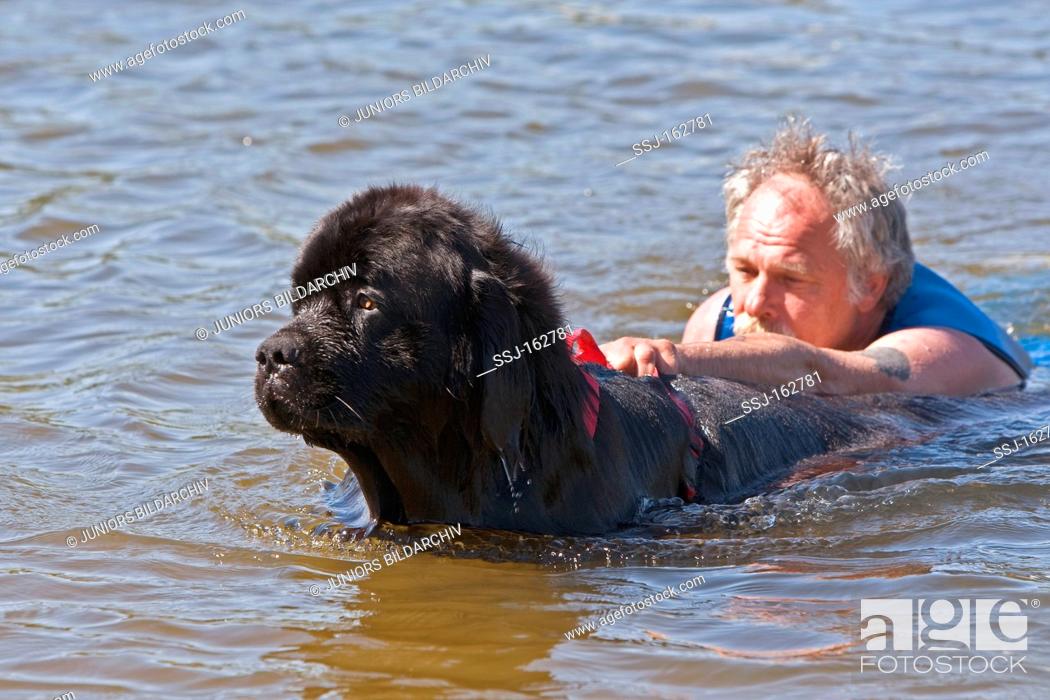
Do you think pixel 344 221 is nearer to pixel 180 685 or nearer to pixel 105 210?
pixel 180 685

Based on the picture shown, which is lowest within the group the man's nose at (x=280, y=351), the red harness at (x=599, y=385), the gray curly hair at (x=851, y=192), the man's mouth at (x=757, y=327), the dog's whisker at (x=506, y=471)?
the dog's whisker at (x=506, y=471)

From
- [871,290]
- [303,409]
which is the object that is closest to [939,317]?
[871,290]

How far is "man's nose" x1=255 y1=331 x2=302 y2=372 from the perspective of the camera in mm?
4707

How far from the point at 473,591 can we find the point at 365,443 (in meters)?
0.60

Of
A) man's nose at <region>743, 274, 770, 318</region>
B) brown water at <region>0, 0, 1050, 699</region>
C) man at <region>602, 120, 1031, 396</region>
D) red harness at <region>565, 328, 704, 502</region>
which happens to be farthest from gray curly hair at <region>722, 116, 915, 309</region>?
red harness at <region>565, 328, 704, 502</region>

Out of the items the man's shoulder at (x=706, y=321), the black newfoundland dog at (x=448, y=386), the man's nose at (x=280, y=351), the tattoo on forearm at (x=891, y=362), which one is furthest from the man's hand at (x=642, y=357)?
the man's nose at (x=280, y=351)

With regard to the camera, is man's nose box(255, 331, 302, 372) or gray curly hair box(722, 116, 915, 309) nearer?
man's nose box(255, 331, 302, 372)

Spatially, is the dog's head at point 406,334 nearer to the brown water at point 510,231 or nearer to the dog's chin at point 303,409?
the dog's chin at point 303,409

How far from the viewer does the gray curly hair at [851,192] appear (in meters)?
7.02

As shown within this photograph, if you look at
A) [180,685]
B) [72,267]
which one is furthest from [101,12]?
[180,685]

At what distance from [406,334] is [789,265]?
8.99 ft

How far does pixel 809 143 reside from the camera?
7332mm

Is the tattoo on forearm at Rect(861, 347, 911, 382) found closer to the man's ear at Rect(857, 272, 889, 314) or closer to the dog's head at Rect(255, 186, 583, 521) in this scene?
the man's ear at Rect(857, 272, 889, 314)

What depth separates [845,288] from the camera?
711 cm
